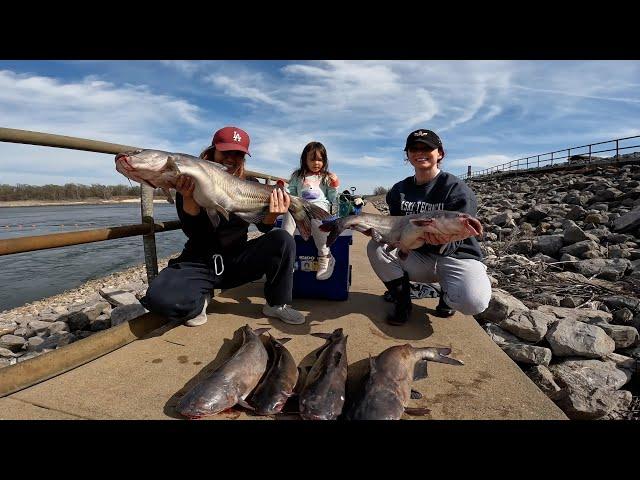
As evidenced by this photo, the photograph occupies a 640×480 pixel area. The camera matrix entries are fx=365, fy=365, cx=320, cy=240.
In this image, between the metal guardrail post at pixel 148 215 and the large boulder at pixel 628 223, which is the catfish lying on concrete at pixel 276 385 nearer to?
the metal guardrail post at pixel 148 215

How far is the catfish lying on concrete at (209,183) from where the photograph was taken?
2.79 m

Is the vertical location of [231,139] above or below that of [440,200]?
above

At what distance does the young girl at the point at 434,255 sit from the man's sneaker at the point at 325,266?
0.43 metres

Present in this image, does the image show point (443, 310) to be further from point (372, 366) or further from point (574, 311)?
point (574, 311)

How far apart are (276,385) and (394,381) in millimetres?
745

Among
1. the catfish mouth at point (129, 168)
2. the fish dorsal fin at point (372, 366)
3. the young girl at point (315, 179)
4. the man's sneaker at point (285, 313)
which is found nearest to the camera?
the fish dorsal fin at point (372, 366)

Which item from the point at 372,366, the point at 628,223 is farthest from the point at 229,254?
the point at 628,223

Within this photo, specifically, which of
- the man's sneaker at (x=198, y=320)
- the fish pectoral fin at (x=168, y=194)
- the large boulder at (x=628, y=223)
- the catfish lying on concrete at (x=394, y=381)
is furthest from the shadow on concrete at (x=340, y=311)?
the large boulder at (x=628, y=223)

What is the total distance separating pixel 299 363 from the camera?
2.75m
